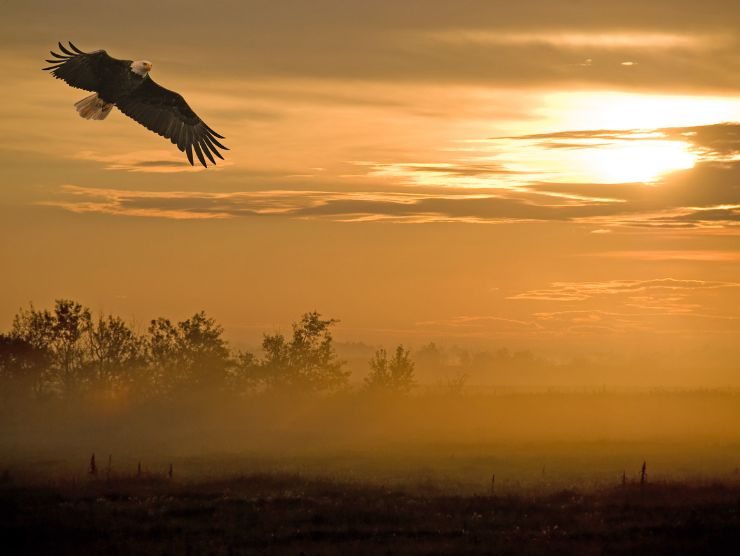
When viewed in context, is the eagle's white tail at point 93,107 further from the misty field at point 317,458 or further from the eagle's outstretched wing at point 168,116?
the misty field at point 317,458

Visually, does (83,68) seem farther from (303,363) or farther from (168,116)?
(303,363)

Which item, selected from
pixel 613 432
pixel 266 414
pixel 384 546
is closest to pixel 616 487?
pixel 384 546

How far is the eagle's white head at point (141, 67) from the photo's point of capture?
80.1 feet

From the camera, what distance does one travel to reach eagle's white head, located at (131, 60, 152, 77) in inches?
961

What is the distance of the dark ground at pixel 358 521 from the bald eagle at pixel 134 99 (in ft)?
35.7

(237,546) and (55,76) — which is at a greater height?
(55,76)

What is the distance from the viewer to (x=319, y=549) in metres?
28.7

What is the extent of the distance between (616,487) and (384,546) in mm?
19258

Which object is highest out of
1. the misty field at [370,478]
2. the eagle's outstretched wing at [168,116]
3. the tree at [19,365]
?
the eagle's outstretched wing at [168,116]

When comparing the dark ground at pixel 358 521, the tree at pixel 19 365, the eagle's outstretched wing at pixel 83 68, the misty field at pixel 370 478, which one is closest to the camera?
the eagle's outstretched wing at pixel 83 68

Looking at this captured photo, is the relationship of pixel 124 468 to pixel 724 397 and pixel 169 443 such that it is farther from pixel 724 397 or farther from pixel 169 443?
pixel 724 397

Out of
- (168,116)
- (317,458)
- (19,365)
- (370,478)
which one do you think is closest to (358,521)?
(168,116)

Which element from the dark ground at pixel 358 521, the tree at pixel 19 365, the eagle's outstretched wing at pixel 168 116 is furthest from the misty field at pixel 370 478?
the eagle's outstretched wing at pixel 168 116

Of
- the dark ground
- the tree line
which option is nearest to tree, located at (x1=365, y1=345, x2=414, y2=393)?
the tree line
